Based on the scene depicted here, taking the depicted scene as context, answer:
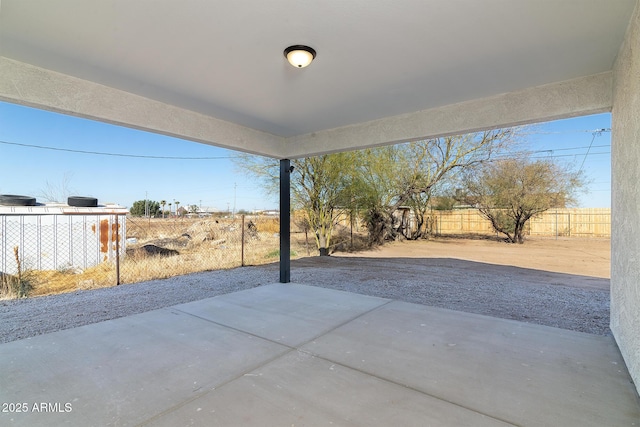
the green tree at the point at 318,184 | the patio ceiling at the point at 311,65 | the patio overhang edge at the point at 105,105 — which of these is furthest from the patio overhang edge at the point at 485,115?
the green tree at the point at 318,184

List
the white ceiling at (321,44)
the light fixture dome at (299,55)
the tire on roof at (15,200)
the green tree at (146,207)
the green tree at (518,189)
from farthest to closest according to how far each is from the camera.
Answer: the green tree at (146,207), the green tree at (518,189), the tire on roof at (15,200), the light fixture dome at (299,55), the white ceiling at (321,44)

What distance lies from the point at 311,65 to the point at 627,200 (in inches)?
110

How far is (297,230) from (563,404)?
351 inches

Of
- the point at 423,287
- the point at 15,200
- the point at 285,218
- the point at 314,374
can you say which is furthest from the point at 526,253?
the point at 15,200

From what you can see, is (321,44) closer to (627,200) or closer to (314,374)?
(314,374)

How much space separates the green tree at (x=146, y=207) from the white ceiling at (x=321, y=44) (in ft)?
30.9

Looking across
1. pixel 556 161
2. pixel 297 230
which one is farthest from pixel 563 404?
pixel 556 161

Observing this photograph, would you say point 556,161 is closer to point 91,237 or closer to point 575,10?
point 575,10

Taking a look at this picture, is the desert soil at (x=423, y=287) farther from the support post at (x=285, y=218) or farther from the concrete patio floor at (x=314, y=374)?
the concrete patio floor at (x=314, y=374)

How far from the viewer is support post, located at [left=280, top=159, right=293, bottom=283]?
5.53 metres

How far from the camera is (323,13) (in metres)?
1.98

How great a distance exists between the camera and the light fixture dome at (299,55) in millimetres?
2377

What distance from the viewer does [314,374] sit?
221 centimetres

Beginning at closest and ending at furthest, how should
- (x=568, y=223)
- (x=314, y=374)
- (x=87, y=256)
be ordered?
(x=314, y=374) < (x=87, y=256) < (x=568, y=223)
